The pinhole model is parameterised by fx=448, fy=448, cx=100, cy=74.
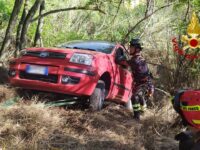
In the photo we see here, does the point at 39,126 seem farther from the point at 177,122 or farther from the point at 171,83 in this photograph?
the point at 171,83

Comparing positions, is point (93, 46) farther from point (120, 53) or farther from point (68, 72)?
point (68, 72)

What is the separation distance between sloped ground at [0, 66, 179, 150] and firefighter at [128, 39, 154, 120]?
305 mm

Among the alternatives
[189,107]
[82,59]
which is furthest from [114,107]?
[189,107]

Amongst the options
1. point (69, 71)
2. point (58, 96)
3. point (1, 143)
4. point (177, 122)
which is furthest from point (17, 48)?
point (1, 143)

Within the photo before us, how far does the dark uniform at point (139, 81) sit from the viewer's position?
8.22m

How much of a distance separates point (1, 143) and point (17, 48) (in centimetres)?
637

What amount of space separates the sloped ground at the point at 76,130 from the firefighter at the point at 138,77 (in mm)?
305

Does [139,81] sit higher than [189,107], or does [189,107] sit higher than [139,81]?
[189,107]

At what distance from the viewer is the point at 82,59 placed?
772cm

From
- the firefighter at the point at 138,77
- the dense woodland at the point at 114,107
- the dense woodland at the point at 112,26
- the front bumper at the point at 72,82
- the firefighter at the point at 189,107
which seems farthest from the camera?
the dense woodland at the point at 112,26

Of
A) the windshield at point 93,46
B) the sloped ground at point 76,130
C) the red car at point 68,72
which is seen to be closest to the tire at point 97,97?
the red car at point 68,72

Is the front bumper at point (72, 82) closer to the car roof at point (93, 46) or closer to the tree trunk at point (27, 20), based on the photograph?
the car roof at point (93, 46)

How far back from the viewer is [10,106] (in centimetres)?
698

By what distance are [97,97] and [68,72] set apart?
2.35 feet
